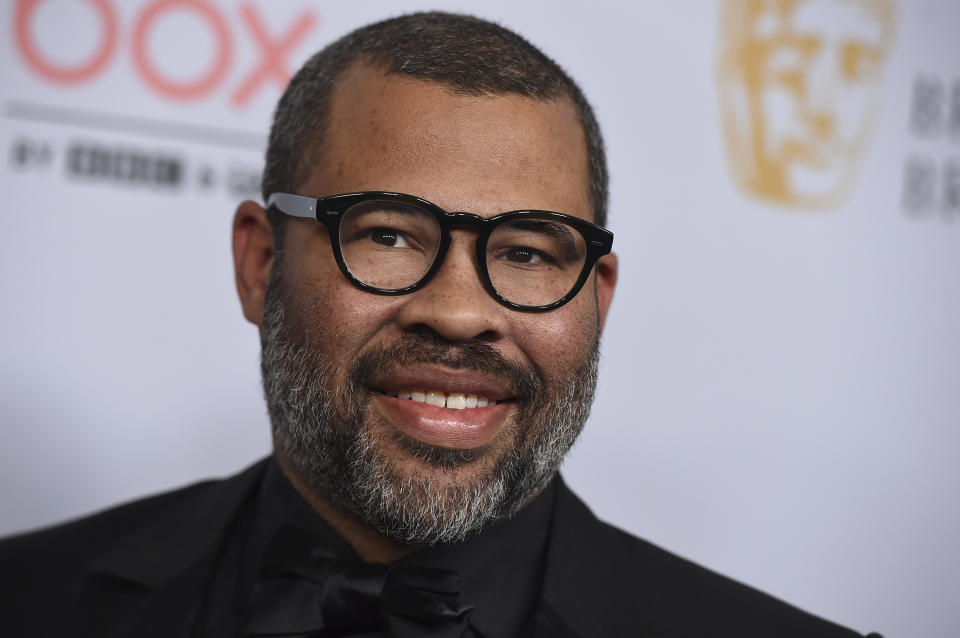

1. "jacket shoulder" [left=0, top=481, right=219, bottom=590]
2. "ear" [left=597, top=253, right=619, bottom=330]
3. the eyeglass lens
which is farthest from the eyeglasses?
"jacket shoulder" [left=0, top=481, right=219, bottom=590]

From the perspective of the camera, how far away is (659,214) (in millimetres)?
2426

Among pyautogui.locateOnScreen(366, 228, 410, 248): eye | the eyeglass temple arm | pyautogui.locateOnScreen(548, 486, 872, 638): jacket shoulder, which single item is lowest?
pyautogui.locateOnScreen(548, 486, 872, 638): jacket shoulder

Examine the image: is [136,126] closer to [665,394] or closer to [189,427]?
[189,427]

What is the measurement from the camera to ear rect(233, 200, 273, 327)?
1.65 metres

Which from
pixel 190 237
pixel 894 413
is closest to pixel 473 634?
pixel 190 237

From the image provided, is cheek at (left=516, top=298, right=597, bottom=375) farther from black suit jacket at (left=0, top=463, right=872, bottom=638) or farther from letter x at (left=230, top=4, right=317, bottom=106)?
letter x at (left=230, top=4, right=317, bottom=106)

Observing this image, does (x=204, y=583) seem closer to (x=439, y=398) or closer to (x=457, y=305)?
(x=439, y=398)

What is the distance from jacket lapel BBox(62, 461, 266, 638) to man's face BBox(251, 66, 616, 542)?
30cm

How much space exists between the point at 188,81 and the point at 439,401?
1.22 m

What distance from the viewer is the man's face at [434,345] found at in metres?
1.35

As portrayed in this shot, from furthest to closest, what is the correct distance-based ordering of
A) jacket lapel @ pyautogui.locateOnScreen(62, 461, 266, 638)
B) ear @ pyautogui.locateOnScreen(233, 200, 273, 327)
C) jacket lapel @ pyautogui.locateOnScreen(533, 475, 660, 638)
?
1. ear @ pyautogui.locateOnScreen(233, 200, 273, 327)
2. jacket lapel @ pyautogui.locateOnScreen(62, 461, 266, 638)
3. jacket lapel @ pyautogui.locateOnScreen(533, 475, 660, 638)

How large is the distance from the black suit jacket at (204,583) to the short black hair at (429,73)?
53cm

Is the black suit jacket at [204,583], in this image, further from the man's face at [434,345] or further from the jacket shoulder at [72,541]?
the man's face at [434,345]

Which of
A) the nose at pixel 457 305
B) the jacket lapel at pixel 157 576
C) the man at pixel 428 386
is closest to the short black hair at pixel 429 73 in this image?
the man at pixel 428 386
